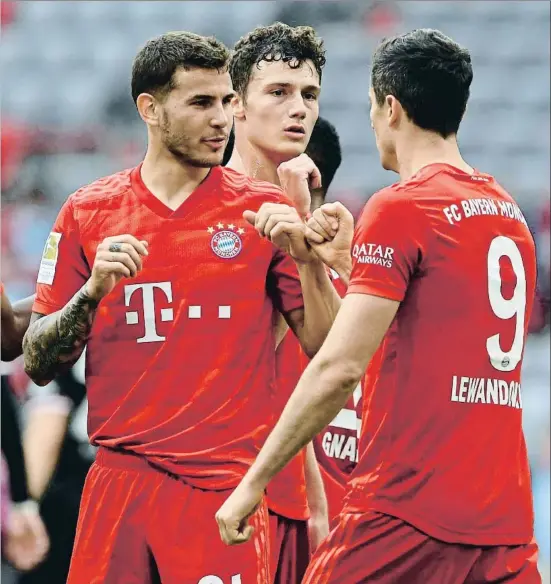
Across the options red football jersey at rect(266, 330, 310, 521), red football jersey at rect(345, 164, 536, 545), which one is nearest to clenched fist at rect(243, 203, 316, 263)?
red football jersey at rect(345, 164, 536, 545)

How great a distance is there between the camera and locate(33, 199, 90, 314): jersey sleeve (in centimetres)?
371

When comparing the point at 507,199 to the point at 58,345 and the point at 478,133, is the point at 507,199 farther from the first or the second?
the point at 478,133

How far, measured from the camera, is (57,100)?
474 inches

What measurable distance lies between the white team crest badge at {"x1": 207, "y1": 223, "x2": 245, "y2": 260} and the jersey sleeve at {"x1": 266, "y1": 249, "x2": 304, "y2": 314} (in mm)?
128

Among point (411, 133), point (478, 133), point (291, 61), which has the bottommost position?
point (411, 133)

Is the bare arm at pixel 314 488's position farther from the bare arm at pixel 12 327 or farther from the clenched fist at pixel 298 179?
the bare arm at pixel 12 327

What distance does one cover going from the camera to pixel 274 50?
4.58m

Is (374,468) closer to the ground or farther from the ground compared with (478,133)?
closer to the ground

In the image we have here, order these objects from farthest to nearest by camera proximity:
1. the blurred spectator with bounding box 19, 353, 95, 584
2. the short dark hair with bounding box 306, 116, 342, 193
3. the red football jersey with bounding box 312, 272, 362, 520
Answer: the blurred spectator with bounding box 19, 353, 95, 584 < the short dark hair with bounding box 306, 116, 342, 193 < the red football jersey with bounding box 312, 272, 362, 520

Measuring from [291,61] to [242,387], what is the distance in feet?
4.88

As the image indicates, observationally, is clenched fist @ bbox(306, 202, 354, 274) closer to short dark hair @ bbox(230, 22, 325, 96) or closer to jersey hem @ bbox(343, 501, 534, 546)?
jersey hem @ bbox(343, 501, 534, 546)

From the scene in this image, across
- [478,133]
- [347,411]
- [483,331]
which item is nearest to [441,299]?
[483,331]

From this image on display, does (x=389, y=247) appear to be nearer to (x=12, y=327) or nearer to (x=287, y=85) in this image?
(x=287, y=85)

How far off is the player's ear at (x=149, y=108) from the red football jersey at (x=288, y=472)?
37.2 inches
